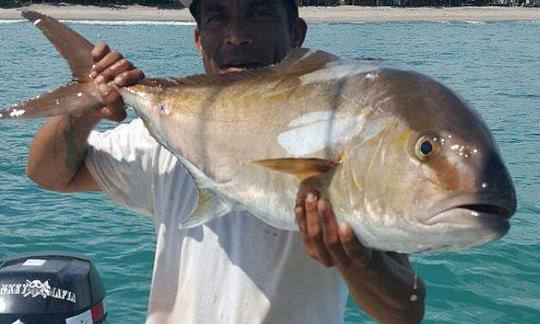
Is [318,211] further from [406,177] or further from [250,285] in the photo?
[250,285]

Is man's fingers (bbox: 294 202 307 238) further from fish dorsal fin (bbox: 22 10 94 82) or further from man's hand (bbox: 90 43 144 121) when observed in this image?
fish dorsal fin (bbox: 22 10 94 82)

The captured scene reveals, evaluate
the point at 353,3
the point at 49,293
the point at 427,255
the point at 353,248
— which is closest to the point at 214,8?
the point at 353,248

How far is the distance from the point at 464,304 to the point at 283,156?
4.96m

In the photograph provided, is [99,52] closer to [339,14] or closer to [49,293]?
[49,293]

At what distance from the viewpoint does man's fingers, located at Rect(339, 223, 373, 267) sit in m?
1.73

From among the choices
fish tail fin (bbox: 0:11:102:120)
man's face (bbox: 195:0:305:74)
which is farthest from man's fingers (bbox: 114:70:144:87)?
man's face (bbox: 195:0:305:74)

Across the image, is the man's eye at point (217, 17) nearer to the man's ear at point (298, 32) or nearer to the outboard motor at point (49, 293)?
the man's ear at point (298, 32)

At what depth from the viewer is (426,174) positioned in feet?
5.16

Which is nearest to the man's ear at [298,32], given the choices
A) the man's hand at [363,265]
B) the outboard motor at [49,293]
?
the man's hand at [363,265]

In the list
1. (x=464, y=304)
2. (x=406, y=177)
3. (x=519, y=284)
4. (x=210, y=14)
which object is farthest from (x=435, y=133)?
(x=519, y=284)

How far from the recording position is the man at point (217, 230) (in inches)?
91.7

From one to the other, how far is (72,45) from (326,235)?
3.69ft

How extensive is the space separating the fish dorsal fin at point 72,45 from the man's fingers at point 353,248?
1.08 metres

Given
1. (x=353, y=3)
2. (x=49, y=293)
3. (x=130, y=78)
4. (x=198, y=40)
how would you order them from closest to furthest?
1. (x=130, y=78)
2. (x=198, y=40)
3. (x=49, y=293)
4. (x=353, y=3)
